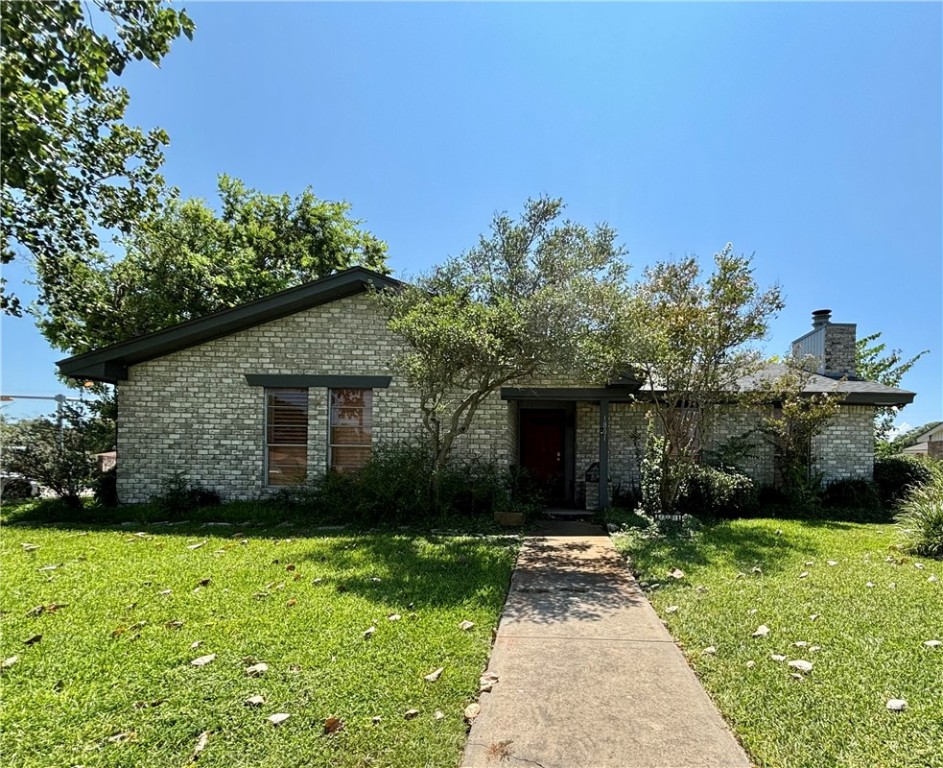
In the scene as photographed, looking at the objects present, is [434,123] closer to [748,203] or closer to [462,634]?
[748,203]

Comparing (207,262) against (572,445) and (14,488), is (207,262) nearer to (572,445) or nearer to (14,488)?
(14,488)

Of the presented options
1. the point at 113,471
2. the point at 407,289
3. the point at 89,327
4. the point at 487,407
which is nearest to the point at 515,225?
the point at 407,289

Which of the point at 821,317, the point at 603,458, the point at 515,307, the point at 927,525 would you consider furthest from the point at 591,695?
the point at 821,317

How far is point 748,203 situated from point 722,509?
22.7ft

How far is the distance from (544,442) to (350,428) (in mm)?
5160

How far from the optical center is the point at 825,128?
33.4 feet

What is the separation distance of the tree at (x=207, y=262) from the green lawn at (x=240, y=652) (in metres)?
10.9

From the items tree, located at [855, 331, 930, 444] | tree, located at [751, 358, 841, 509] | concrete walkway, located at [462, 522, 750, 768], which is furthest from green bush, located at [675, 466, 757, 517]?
tree, located at [855, 331, 930, 444]

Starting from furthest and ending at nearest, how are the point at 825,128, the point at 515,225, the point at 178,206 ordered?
the point at 178,206 → the point at 825,128 → the point at 515,225

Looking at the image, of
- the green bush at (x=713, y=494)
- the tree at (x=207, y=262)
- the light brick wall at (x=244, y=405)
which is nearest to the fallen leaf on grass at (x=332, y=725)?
the light brick wall at (x=244, y=405)

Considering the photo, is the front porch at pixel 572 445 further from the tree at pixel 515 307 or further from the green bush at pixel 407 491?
the tree at pixel 515 307

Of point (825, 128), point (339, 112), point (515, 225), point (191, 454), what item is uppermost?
point (339, 112)

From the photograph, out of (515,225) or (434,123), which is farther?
(434,123)

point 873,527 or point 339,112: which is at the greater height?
point 339,112
